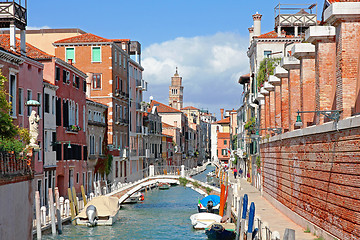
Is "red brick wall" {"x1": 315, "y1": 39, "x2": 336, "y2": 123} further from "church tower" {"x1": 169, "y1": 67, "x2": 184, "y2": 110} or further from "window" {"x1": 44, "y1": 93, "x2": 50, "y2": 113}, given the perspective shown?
"church tower" {"x1": 169, "y1": 67, "x2": 184, "y2": 110}

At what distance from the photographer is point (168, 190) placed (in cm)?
6138

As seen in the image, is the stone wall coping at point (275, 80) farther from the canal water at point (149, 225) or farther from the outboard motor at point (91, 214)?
the outboard motor at point (91, 214)

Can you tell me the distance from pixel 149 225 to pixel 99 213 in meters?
2.89

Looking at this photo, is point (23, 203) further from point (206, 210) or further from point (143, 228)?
point (206, 210)

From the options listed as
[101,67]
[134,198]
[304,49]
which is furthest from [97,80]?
[304,49]

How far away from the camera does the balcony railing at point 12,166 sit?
1480 cm

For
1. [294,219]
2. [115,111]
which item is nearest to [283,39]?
[115,111]

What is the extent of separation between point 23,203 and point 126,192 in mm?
25761

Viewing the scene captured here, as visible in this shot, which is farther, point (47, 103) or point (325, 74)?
point (47, 103)

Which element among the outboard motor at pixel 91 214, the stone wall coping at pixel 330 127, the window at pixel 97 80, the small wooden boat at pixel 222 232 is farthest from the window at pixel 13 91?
the window at pixel 97 80

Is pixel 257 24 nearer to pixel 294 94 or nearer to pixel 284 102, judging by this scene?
pixel 284 102

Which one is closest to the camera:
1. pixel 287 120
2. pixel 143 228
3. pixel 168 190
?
pixel 287 120

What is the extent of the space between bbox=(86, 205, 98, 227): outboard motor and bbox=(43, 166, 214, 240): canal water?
0.35 meters

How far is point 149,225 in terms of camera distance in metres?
33.4
